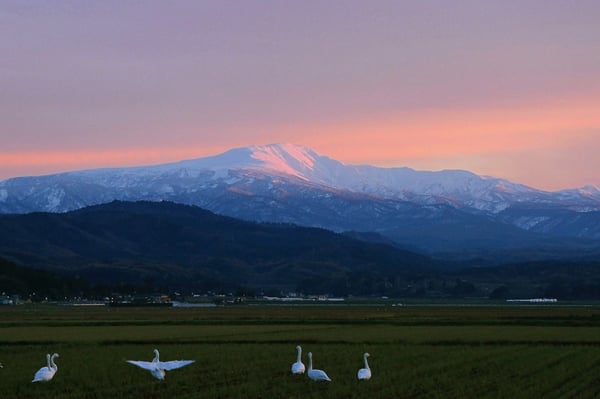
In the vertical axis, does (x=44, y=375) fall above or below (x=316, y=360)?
above

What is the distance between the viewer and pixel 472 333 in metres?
54.2

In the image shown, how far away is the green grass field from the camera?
26.9 m

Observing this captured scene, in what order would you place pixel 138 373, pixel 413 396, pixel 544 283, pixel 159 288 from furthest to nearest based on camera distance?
pixel 544 283, pixel 159 288, pixel 138 373, pixel 413 396

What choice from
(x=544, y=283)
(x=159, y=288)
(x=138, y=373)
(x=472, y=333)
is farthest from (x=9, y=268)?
(x=138, y=373)

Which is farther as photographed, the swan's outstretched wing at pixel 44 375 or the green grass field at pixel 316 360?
the swan's outstretched wing at pixel 44 375

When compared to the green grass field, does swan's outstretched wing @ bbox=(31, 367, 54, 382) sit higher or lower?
higher

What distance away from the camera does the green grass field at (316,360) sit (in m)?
26.9

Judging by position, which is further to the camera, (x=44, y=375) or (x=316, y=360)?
(x=316, y=360)

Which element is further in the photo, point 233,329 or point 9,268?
point 9,268

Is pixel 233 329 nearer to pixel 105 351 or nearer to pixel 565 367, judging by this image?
pixel 105 351

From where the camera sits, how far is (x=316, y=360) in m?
36.3

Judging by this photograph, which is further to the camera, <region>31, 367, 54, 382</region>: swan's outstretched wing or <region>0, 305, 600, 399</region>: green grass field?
<region>31, 367, 54, 382</region>: swan's outstretched wing

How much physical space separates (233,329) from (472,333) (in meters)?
14.1

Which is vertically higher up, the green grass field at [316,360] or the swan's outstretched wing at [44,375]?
the swan's outstretched wing at [44,375]
